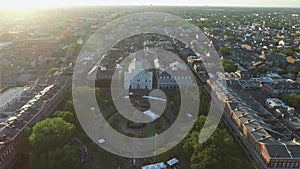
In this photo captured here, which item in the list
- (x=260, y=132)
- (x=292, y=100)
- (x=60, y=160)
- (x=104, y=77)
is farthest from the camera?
(x=104, y=77)

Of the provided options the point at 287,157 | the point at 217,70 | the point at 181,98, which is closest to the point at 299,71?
the point at 217,70

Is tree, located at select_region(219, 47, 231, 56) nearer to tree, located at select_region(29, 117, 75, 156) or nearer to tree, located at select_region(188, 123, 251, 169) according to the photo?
tree, located at select_region(188, 123, 251, 169)

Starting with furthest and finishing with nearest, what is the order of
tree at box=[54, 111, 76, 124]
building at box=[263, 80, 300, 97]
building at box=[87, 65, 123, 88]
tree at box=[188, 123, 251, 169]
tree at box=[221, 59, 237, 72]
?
tree at box=[221, 59, 237, 72] → building at box=[87, 65, 123, 88] → building at box=[263, 80, 300, 97] → tree at box=[54, 111, 76, 124] → tree at box=[188, 123, 251, 169]

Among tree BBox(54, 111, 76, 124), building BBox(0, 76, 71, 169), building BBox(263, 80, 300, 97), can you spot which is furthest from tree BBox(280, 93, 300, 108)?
building BBox(0, 76, 71, 169)

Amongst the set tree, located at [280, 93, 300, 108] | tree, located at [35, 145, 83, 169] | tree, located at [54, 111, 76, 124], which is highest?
tree, located at [54, 111, 76, 124]

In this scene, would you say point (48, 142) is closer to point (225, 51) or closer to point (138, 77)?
point (138, 77)

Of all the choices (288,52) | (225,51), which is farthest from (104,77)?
(288,52)

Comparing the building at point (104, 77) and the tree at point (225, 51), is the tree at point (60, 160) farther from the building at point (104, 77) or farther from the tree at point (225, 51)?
the tree at point (225, 51)
